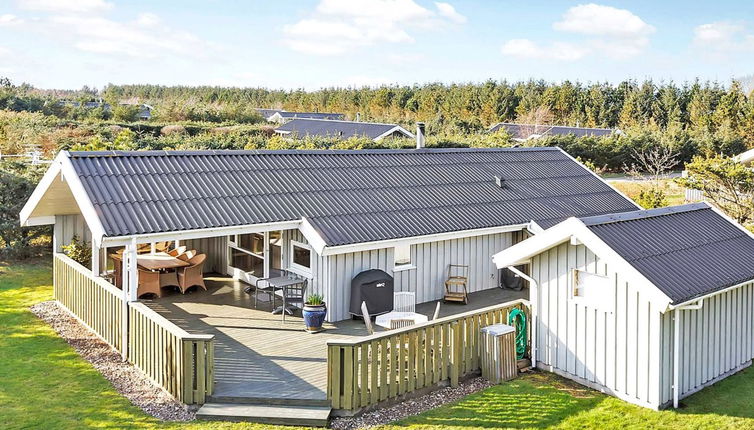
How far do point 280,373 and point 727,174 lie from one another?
656 inches

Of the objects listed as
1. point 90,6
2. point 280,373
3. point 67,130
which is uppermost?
point 90,6

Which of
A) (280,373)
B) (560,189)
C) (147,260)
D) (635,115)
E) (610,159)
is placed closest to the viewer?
(280,373)

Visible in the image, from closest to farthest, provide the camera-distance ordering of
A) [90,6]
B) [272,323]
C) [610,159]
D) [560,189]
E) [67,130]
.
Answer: [272,323] < [560,189] < [90,6] < [67,130] < [610,159]

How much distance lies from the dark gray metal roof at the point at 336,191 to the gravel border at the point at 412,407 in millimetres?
4028

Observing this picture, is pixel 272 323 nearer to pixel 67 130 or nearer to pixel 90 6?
pixel 90 6

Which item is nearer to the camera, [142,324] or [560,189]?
[142,324]

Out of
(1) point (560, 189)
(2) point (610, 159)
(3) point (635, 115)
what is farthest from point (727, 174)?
(3) point (635, 115)

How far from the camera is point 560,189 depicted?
62.7 feet

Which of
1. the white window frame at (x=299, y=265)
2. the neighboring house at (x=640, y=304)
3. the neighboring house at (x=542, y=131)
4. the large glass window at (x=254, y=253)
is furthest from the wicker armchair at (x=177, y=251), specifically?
the neighboring house at (x=542, y=131)

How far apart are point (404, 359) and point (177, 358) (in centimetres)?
320

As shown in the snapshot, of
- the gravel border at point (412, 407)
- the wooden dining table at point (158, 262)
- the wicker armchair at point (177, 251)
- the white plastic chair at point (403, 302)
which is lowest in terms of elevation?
the gravel border at point (412, 407)

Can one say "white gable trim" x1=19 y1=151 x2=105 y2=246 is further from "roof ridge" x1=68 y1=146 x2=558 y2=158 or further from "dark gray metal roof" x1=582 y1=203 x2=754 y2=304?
"dark gray metal roof" x1=582 y1=203 x2=754 y2=304

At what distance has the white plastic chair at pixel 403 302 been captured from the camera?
14.2m

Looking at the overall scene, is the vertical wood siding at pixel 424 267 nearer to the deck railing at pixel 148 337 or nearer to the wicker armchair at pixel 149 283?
the deck railing at pixel 148 337
